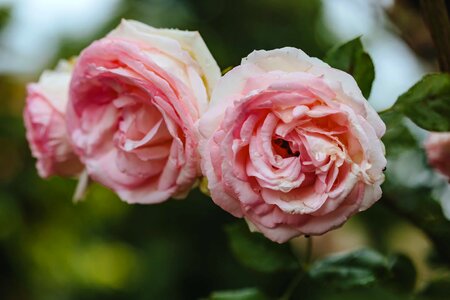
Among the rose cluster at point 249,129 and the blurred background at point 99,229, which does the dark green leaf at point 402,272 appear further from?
the blurred background at point 99,229

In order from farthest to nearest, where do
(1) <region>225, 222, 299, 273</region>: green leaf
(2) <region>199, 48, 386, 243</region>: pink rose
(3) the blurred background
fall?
(3) the blurred background
(1) <region>225, 222, 299, 273</region>: green leaf
(2) <region>199, 48, 386, 243</region>: pink rose

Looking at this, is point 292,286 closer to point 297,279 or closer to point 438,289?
point 297,279

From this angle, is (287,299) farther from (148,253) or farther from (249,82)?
(148,253)

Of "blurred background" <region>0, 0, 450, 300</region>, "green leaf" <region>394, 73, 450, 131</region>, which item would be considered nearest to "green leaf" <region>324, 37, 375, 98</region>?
"green leaf" <region>394, 73, 450, 131</region>

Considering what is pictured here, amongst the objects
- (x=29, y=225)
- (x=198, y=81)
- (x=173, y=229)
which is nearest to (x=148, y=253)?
(x=173, y=229)

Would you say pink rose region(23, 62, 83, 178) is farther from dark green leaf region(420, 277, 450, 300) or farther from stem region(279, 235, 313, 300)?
dark green leaf region(420, 277, 450, 300)
